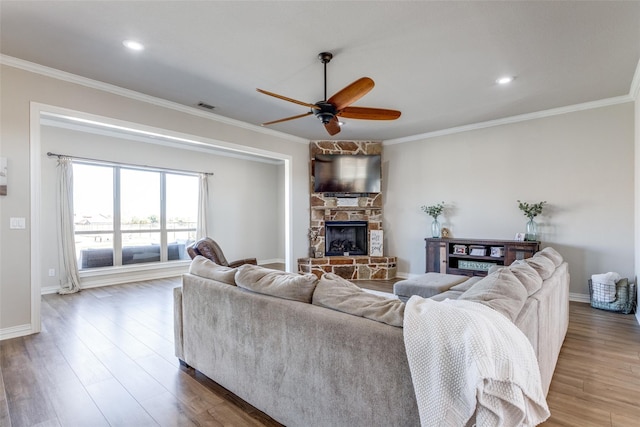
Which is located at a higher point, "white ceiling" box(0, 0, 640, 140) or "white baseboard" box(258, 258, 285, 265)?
"white ceiling" box(0, 0, 640, 140)

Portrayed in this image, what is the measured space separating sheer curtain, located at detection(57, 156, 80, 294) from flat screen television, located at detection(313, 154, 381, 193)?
13.5 feet

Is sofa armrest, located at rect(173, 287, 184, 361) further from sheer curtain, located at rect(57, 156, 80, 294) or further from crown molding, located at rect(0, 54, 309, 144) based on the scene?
sheer curtain, located at rect(57, 156, 80, 294)

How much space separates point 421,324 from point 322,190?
502cm

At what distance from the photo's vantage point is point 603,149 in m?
4.25

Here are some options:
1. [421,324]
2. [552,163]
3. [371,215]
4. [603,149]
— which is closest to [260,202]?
[371,215]

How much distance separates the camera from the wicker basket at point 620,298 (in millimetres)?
3826

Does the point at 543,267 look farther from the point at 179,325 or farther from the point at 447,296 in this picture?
the point at 179,325

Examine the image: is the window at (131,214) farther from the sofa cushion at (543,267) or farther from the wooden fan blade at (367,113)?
the sofa cushion at (543,267)

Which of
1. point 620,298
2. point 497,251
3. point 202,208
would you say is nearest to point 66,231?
point 202,208

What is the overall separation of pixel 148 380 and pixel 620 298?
5126 mm

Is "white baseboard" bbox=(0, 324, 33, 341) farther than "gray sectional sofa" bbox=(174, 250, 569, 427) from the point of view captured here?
Yes

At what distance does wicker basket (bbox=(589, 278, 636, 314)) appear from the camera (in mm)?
3826

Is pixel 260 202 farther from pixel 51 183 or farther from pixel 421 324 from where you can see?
pixel 421 324

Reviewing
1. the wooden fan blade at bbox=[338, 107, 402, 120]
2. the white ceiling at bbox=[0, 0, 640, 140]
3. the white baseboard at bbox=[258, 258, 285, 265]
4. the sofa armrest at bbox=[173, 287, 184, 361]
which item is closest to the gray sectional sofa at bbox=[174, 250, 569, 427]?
the sofa armrest at bbox=[173, 287, 184, 361]
